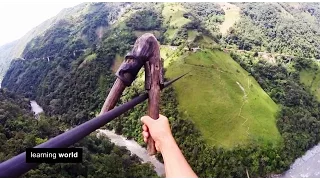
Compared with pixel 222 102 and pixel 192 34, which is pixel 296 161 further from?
pixel 192 34

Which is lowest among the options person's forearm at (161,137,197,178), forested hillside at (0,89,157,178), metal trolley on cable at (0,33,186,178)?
forested hillside at (0,89,157,178)

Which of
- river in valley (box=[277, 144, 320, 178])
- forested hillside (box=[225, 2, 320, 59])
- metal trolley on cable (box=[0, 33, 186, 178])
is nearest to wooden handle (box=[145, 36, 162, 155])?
metal trolley on cable (box=[0, 33, 186, 178])

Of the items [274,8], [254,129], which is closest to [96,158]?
[254,129]

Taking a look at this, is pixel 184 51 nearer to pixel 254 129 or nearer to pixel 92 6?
pixel 254 129

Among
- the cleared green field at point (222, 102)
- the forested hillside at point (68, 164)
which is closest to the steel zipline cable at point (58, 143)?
the forested hillside at point (68, 164)

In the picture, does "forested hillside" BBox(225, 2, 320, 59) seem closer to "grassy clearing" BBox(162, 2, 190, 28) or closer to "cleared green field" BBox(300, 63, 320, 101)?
"cleared green field" BBox(300, 63, 320, 101)

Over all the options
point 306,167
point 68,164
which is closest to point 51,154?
point 68,164
